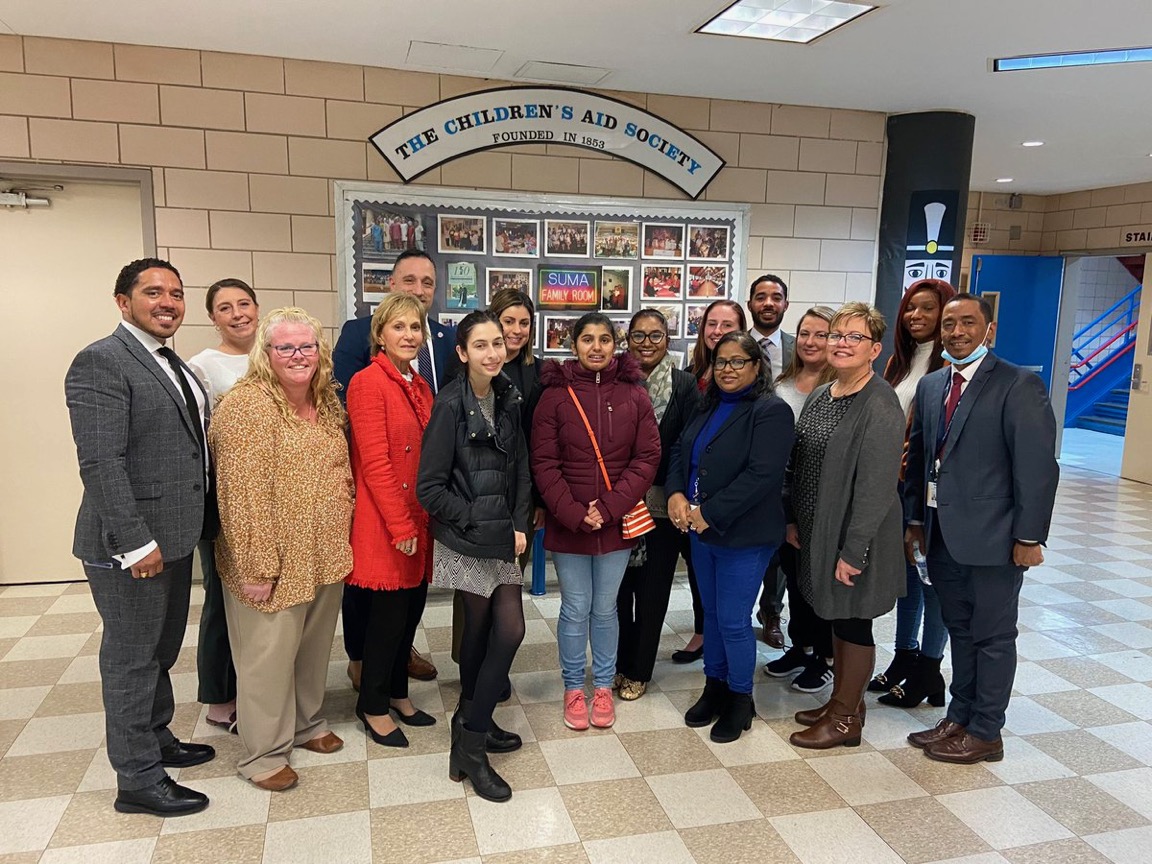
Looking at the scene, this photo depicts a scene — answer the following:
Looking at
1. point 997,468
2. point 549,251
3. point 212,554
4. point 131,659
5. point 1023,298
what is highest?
point 549,251

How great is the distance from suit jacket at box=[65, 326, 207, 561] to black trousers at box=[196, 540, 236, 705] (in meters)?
0.50

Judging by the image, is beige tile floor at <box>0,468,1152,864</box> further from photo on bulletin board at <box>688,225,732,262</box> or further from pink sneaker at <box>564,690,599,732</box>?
photo on bulletin board at <box>688,225,732,262</box>

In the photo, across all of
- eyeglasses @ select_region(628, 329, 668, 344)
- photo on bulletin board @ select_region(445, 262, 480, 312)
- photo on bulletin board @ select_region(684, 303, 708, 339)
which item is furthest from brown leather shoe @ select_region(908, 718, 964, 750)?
photo on bulletin board @ select_region(445, 262, 480, 312)

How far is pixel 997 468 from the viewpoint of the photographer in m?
2.69

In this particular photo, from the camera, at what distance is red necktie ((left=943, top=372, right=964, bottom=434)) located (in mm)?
2807

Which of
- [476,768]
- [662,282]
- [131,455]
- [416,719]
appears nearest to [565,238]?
[662,282]

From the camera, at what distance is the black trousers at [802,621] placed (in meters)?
3.32

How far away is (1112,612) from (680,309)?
10.2 ft

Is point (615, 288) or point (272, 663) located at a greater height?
point (615, 288)

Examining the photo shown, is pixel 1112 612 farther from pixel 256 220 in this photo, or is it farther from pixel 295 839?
pixel 256 220

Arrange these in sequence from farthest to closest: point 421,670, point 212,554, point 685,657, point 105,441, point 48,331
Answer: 1. point 48,331
2. point 685,657
3. point 421,670
4. point 212,554
5. point 105,441

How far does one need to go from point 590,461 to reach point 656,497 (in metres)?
0.43

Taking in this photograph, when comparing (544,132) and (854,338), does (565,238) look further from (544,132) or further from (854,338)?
(854,338)

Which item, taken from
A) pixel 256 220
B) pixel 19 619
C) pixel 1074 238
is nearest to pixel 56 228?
pixel 256 220
